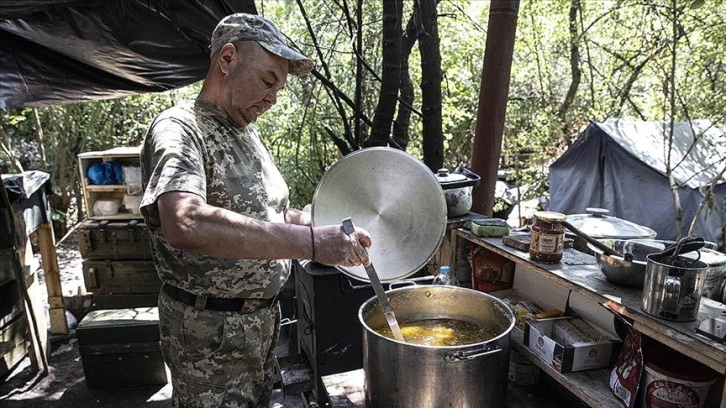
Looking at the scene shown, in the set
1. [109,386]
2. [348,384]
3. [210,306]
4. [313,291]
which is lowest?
[109,386]

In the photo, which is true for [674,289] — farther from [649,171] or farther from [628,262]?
[649,171]

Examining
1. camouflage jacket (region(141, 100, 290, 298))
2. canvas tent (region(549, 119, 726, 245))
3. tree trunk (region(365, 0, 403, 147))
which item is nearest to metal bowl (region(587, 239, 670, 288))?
camouflage jacket (region(141, 100, 290, 298))

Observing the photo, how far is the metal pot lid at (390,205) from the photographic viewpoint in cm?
157

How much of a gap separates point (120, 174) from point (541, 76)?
6.99m

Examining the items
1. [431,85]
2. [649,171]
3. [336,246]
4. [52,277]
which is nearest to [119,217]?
[52,277]

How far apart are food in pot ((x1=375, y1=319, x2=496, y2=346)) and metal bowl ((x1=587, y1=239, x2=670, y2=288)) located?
46 cm

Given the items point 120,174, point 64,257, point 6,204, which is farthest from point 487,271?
point 64,257

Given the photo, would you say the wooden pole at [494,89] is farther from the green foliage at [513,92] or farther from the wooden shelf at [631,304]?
the green foliage at [513,92]

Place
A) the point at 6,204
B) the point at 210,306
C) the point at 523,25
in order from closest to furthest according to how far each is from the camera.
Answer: the point at 210,306
the point at 6,204
the point at 523,25

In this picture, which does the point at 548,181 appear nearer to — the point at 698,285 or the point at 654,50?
the point at 654,50

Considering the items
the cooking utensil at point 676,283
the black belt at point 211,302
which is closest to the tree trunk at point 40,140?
the black belt at point 211,302

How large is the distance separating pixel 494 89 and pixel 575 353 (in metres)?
1.60

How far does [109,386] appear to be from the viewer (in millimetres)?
3396

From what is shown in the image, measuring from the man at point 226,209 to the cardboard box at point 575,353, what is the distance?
2.57 feet
